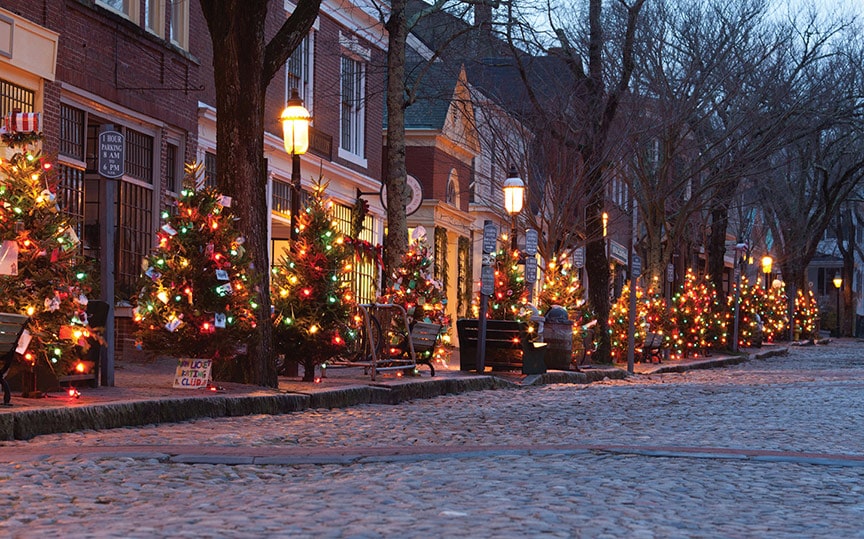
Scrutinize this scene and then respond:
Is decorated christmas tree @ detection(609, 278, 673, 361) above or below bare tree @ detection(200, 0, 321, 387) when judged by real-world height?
below

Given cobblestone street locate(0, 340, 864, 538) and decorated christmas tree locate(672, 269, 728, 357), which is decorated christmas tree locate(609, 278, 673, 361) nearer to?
decorated christmas tree locate(672, 269, 728, 357)

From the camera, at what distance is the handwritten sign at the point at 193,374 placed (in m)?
15.6

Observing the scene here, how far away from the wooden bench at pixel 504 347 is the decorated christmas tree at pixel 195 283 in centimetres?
882

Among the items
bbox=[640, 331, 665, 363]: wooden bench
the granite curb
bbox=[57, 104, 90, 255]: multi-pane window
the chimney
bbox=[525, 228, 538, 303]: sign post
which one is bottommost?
the granite curb

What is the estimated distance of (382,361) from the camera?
19219 millimetres

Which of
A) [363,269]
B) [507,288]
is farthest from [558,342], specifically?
[363,269]

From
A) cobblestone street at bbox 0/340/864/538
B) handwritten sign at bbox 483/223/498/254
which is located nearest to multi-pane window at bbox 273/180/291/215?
handwritten sign at bbox 483/223/498/254

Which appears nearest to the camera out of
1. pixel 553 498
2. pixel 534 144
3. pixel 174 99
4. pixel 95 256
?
pixel 553 498

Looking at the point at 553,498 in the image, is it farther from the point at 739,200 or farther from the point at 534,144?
the point at 739,200

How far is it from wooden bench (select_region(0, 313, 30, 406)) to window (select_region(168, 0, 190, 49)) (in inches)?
477

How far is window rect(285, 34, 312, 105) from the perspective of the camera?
1159 inches

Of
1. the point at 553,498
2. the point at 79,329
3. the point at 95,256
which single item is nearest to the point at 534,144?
the point at 95,256

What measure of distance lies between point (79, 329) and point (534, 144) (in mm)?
21058

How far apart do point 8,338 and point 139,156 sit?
35.1 ft
